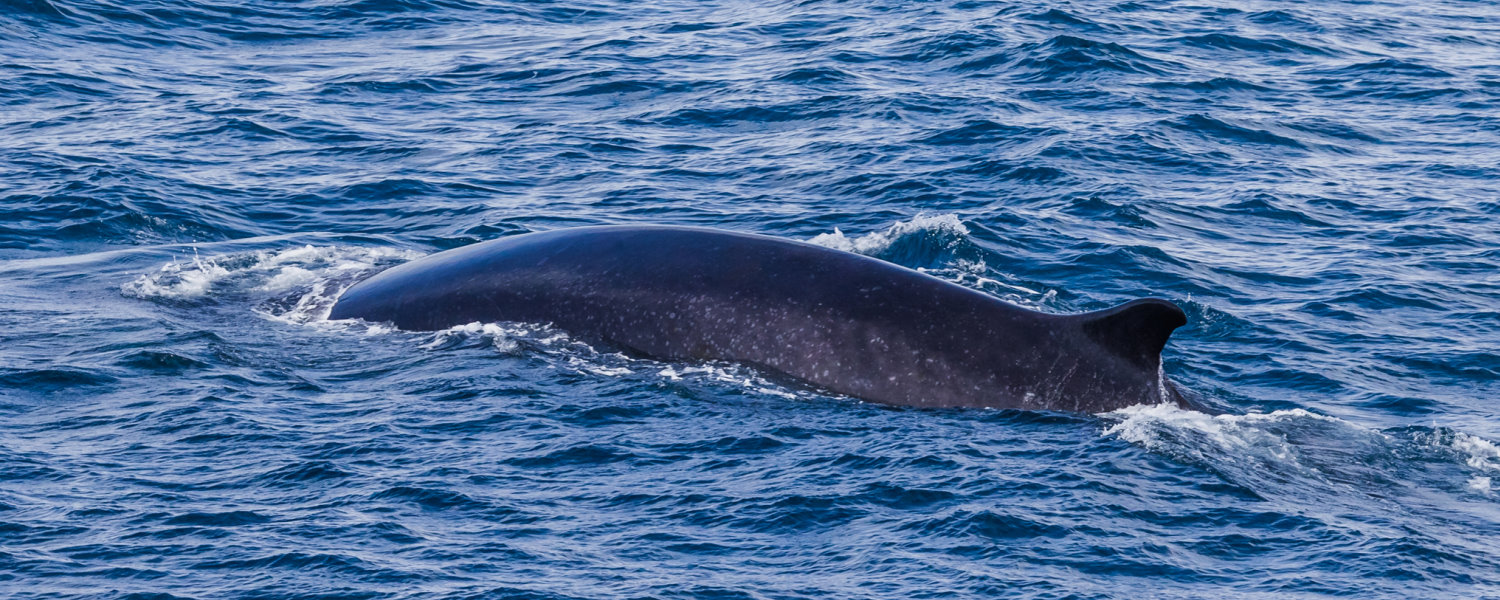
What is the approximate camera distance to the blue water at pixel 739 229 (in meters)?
10.1

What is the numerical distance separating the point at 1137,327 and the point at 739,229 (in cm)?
908

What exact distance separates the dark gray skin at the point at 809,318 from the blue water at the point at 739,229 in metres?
0.22

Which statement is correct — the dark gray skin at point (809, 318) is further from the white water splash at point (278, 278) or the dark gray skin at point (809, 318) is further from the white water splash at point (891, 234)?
the white water splash at point (891, 234)

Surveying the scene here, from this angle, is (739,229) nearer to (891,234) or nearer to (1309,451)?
(891,234)

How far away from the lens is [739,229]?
20078 mm

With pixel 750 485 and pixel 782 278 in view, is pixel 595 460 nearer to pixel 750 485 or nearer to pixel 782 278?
pixel 750 485

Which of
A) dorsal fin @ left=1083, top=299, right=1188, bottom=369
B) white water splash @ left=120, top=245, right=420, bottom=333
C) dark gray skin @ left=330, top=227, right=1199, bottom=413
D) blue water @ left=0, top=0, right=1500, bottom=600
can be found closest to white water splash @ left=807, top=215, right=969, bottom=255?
blue water @ left=0, top=0, right=1500, bottom=600

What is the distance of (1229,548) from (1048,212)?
11.3m

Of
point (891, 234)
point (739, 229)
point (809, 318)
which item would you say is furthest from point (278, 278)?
point (891, 234)

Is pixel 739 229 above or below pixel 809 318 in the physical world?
below

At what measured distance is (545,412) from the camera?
12.4 metres

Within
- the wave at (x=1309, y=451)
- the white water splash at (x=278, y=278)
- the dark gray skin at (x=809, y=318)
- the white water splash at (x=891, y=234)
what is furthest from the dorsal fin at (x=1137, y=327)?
the white water splash at (x=891, y=234)

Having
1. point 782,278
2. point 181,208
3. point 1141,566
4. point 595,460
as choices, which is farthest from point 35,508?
point 181,208

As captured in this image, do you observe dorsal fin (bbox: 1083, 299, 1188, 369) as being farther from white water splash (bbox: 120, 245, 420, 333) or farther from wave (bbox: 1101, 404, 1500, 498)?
white water splash (bbox: 120, 245, 420, 333)
